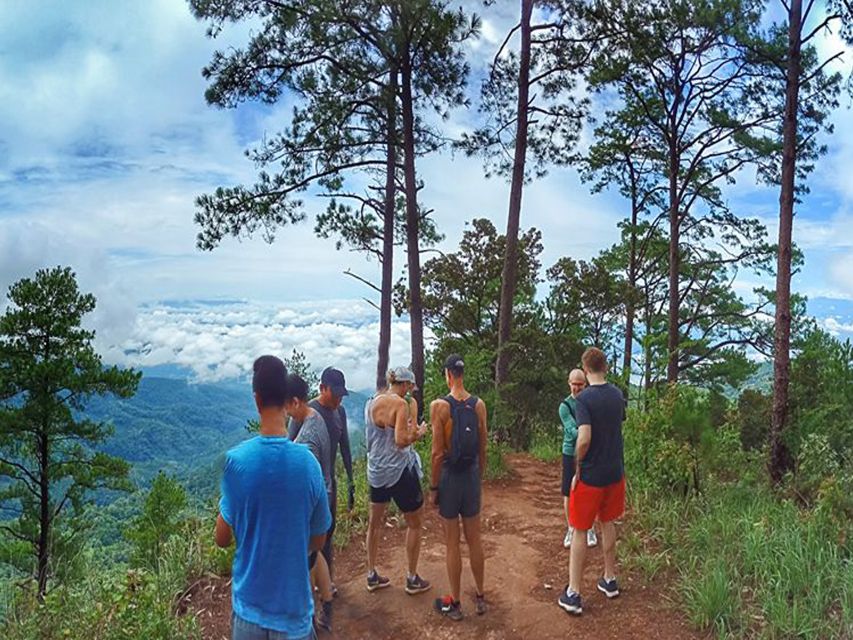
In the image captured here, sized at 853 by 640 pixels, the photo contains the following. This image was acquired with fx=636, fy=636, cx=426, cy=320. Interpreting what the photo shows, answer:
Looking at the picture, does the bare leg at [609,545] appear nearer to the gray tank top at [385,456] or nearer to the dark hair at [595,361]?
the dark hair at [595,361]

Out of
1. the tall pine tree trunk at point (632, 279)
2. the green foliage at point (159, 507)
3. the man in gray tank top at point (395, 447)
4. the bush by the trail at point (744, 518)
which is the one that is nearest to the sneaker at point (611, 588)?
the bush by the trail at point (744, 518)

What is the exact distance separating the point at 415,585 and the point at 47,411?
1493cm

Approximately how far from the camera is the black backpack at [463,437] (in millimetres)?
4484

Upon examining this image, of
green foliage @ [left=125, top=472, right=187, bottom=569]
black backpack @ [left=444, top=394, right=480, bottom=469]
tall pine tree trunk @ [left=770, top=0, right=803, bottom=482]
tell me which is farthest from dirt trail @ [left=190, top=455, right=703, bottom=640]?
green foliage @ [left=125, top=472, right=187, bottom=569]

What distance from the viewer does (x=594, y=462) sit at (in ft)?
14.9

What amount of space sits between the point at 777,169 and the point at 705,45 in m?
3.27

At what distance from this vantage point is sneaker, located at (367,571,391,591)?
17.3 ft

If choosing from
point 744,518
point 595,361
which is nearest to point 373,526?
point 595,361

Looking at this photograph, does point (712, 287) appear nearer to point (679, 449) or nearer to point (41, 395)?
point (679, 449)

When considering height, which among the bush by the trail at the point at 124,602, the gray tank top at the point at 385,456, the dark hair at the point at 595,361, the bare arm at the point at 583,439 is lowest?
the bush by the trail at the point at 124,602

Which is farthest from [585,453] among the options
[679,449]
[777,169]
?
[777,169]

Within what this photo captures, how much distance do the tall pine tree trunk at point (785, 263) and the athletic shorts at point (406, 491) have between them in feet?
17.6

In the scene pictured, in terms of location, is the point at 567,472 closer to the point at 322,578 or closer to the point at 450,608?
the point at 450,608

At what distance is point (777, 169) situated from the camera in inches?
576
